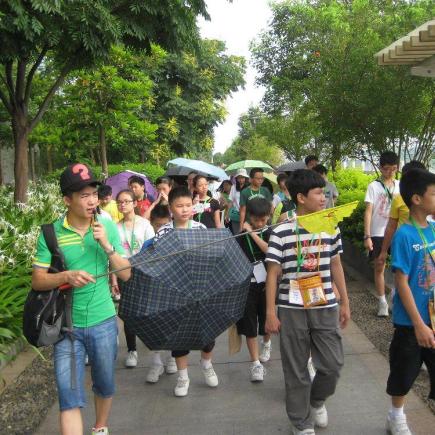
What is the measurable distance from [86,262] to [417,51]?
4.48 metres

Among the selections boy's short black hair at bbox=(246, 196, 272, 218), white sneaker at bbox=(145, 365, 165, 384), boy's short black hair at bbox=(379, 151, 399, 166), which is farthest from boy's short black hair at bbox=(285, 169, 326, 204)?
boy's short black hair at bbox=(379, 151, 399, 166)

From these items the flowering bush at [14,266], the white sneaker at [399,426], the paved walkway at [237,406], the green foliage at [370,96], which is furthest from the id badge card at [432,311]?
the green foliage at [370,96]

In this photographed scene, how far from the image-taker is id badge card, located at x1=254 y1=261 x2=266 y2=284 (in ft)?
14.3

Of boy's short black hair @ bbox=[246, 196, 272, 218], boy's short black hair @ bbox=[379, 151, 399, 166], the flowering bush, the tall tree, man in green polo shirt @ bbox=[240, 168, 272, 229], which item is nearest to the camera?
boy's short black hair @ bbox=[246, 196, 272, 218]

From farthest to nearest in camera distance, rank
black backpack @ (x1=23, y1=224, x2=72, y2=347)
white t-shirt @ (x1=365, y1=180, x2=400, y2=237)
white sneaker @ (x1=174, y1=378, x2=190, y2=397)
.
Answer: white t-shirt @ (x1=365, y1=180, x2=400, y2=237)
white sneaker @ (x1=174, y1=378, x2=190, y2=397)
black backpack @ (x1=23, y1=224, x2=72, y2=347)

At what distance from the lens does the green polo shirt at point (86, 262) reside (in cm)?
290

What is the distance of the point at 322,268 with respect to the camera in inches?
134

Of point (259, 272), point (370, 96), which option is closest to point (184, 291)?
point (259, 272)

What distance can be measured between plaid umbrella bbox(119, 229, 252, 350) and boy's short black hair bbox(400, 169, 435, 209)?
112 cm


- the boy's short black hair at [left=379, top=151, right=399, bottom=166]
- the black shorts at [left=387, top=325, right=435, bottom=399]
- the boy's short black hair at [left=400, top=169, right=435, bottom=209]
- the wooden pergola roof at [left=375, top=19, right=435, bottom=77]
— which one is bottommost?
the black shorts at [left=387, top=325, right=435, bottom=399]

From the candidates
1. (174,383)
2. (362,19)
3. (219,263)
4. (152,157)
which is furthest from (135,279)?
(152,157)

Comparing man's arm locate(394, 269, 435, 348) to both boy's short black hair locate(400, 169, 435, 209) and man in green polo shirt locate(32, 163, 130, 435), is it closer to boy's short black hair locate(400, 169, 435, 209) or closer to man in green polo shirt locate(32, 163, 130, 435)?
boy's short black hair locate(400, 169, 435, 209)

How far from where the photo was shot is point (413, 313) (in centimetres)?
306

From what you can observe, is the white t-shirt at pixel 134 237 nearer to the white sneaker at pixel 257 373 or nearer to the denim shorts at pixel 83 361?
the white sneaker at pixel 257 373
